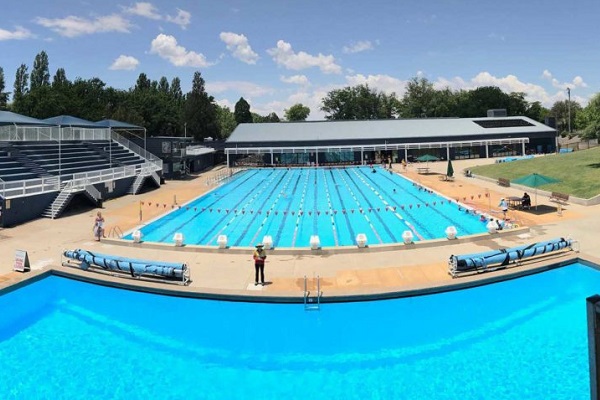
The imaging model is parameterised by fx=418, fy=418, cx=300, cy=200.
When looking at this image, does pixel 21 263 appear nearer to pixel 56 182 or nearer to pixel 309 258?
pixel 309 258

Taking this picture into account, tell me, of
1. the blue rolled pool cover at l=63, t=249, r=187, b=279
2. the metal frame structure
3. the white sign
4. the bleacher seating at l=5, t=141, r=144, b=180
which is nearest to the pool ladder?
the blue rolled pool cover at l=63, t=249, r=187, b=279

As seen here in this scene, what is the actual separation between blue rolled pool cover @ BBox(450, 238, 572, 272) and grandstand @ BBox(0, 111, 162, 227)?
2269 centimetres

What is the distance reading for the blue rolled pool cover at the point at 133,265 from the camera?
13477 mm

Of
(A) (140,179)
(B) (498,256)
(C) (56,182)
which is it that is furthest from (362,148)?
(B) (498,256)

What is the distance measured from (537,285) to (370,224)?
421 inches

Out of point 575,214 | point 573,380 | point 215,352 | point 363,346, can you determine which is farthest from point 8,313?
point 575,214

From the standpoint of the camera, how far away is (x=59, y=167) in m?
29.4

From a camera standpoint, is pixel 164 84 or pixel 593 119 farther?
pixel 164 84

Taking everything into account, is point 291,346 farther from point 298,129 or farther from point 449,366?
point 298,129

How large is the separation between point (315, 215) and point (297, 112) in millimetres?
116945

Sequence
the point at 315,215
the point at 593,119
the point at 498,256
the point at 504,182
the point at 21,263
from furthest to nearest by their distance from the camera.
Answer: the point at 593,119, the point at 504,182, the point at 315,215, the point at 21,263, the point at 498,256

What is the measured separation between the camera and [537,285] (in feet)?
43.9

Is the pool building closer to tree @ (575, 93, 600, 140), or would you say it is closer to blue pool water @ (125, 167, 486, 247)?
blue pool water @ (125, 167, 486, 247)

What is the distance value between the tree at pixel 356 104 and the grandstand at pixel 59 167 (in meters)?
76.8
